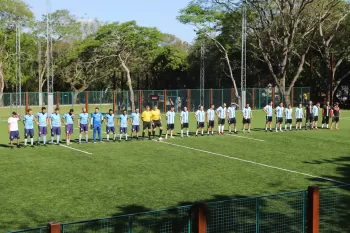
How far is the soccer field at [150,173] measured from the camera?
39.9ft

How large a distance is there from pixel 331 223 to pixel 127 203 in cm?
512

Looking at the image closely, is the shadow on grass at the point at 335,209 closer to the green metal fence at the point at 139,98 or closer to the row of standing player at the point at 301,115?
the row of standing player at the point at 301,115

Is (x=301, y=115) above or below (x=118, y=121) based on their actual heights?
above

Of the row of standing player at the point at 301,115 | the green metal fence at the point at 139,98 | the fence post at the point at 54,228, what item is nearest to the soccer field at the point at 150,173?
the row of standing player at the point at 301,115

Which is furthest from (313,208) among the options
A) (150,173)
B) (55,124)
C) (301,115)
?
(301,115)

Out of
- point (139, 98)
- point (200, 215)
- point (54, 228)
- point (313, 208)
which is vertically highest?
point (139, 98)

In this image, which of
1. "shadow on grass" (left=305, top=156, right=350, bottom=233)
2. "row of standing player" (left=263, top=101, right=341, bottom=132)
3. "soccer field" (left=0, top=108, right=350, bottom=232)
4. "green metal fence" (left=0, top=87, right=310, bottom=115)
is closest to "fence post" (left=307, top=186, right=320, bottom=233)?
"shadow on grass" (left=305, top=156, right=350, bottom=233)

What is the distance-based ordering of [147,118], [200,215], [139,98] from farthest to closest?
[139,98], [147,118], [200,215]

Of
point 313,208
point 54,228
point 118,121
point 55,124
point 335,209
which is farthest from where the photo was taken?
point 118,121

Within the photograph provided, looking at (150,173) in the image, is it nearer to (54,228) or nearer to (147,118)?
(147,118)

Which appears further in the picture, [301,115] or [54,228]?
[301,115]

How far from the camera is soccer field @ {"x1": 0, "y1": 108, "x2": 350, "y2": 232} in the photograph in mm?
→ 12156

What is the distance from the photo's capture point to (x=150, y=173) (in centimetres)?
1639

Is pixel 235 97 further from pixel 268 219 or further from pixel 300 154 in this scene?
pixel 268 219
